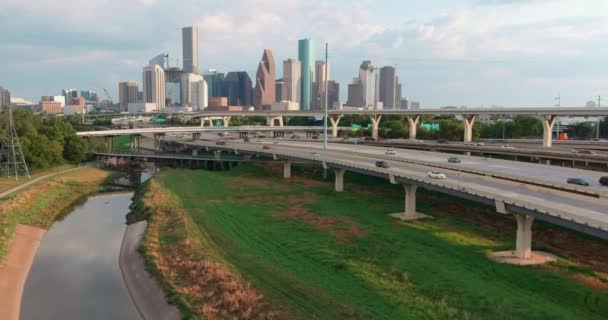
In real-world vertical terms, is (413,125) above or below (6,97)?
below

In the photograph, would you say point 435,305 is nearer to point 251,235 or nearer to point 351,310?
point 351,310

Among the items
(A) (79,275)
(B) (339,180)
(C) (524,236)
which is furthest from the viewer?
(B) (339,180)

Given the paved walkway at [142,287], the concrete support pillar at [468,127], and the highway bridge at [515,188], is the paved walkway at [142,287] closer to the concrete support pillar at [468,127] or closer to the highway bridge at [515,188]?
the highway bridge at [515,188]

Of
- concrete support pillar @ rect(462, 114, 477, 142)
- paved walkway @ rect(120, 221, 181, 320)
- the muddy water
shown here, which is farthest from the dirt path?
concrete support pillar @ rect(462, 114, 477, 142)

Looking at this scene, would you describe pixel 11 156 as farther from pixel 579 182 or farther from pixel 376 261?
pixel 579 182

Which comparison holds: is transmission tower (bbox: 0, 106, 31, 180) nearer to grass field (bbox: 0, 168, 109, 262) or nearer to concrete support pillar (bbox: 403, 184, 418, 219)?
grass field (bbox: 0, 168, 109, 262)

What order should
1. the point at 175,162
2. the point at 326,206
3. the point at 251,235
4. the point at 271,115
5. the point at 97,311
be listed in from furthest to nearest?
the point at 271,115
the point at 175,162
the point at 326,206
the point at 251,235
the point at 97,311

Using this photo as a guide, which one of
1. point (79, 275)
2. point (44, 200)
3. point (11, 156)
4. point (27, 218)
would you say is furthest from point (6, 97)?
point (79, 275)

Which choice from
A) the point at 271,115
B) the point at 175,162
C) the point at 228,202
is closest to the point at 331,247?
the point at 228,202
